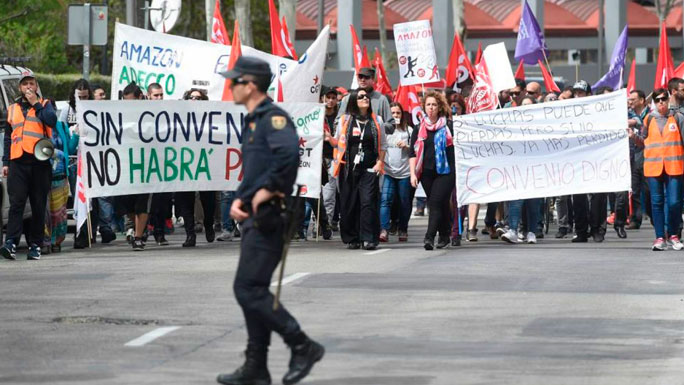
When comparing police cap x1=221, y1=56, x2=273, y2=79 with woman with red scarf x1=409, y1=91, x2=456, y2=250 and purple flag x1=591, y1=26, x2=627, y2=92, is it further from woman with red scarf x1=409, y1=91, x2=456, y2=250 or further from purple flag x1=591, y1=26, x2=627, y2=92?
purple flag x1=591, y1=26, x2=627, y2=92

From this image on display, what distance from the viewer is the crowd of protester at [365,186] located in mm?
16344

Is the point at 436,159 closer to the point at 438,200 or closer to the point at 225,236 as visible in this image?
the point at 438,200

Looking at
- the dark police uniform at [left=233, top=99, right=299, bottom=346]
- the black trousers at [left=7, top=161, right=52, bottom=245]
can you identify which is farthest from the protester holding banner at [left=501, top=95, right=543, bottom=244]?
the dark police uniform at [left=233, top=99, right=299, bottom=346]

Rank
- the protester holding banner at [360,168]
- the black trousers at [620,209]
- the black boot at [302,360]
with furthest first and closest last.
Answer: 1. the black trousers at [620,209]
2. the protester holding banner at [360,168]
3. the black boot at [302,360]

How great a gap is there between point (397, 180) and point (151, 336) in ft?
31.7

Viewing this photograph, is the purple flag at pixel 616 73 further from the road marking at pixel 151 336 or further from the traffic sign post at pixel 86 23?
the road marking at pixel 151 336

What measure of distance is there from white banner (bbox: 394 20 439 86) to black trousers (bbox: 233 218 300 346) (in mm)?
15727

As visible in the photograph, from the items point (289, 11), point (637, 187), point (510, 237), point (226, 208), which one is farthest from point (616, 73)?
point (289, 11)

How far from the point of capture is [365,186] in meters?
17.5

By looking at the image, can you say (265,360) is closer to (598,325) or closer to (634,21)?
(598,325)

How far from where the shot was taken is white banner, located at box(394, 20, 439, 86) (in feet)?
79.4

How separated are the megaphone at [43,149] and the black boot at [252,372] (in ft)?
26.1

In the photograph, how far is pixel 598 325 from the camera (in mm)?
11148

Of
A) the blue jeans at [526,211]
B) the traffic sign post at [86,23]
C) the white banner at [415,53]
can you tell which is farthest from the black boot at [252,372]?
the white banner at [415,53]
